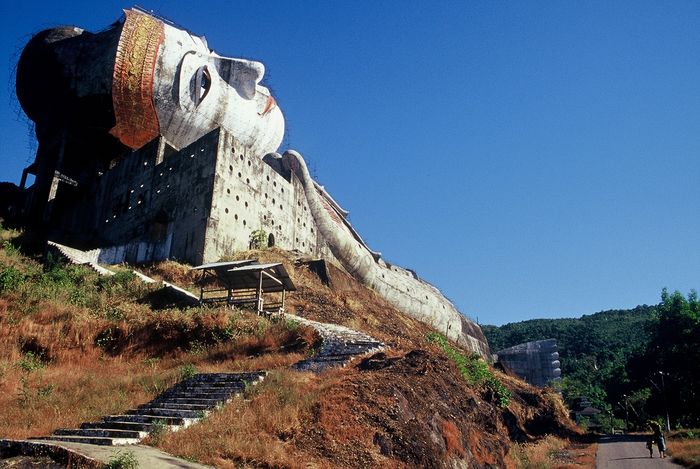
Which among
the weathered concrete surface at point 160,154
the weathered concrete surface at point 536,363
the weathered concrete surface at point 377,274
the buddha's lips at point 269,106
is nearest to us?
the weathered concrete surface at point 160,154

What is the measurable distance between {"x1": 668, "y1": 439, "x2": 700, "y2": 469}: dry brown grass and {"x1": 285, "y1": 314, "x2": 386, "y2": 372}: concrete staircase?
8.25 meters

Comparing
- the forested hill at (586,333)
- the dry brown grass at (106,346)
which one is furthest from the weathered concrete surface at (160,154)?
the forested hill at (586,333)

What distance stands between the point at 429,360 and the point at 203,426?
5976mm

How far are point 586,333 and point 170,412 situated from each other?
2801 inches

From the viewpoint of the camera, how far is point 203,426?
25.8ft

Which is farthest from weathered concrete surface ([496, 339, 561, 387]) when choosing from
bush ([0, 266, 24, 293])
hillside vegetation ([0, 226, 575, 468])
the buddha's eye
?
bush ([0, 266, 24, 293])

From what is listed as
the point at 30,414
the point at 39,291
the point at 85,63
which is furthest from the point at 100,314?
the point at 85,63

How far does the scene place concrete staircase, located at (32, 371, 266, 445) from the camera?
304 inches

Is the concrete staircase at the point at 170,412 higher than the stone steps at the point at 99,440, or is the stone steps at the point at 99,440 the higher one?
the concrete staircase at the point at 170,412

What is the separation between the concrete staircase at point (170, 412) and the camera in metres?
7.72

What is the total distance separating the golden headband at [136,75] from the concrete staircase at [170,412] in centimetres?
2195

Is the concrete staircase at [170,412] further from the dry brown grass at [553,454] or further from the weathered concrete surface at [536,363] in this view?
the weathered concrete surface at [536,363]

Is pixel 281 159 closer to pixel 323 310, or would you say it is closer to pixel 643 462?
pixel 323 310

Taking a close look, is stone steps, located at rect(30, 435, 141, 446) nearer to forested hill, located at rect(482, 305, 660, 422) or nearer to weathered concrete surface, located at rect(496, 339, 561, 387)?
weathered concrete surface, located at rect(496, 339, 561, 387)
